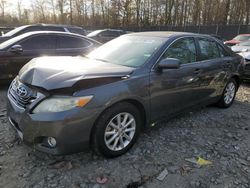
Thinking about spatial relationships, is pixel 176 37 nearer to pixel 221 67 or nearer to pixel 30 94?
pixel 221 67

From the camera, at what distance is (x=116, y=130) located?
2.91 metres

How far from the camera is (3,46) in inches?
216

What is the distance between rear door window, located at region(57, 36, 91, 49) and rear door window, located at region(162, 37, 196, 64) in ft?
11.5

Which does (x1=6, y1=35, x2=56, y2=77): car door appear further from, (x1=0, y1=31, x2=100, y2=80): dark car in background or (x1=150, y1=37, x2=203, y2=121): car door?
(x1=150, y1=37, x2=203, y2=121): car door

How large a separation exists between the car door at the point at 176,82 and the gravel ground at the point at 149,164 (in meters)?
0.45

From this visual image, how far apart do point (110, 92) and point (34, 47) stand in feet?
12.8

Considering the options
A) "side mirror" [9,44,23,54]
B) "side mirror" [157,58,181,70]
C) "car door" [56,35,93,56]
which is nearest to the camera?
"side mirror" [157,58,181,70]

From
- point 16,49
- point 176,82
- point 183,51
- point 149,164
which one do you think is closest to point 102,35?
point 16,49

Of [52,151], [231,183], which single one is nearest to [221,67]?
[231,183]

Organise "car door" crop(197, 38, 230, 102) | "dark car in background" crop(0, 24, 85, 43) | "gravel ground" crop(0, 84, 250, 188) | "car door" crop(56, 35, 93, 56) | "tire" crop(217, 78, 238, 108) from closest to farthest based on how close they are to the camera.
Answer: "gravel ground" crop(0, 84, 250, 188) → "car door" crop(197, 38, 230, 102) → "tire" crop(217, 78, 238, 108) → "car door" crop(56, 35, 93, 56) → "dark car in background" crop(0, 24, 85, 43)

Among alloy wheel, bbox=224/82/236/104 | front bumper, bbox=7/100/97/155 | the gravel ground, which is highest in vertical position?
front bumper, bbox=7/100/97/155

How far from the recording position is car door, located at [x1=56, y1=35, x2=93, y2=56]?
615 centimetres

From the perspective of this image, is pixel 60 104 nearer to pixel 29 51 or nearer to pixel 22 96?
pixel 22 96

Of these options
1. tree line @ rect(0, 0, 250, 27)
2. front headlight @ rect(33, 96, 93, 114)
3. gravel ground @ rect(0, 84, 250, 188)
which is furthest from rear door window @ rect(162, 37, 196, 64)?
tree line @ rect(0, 0, 250, 27)
